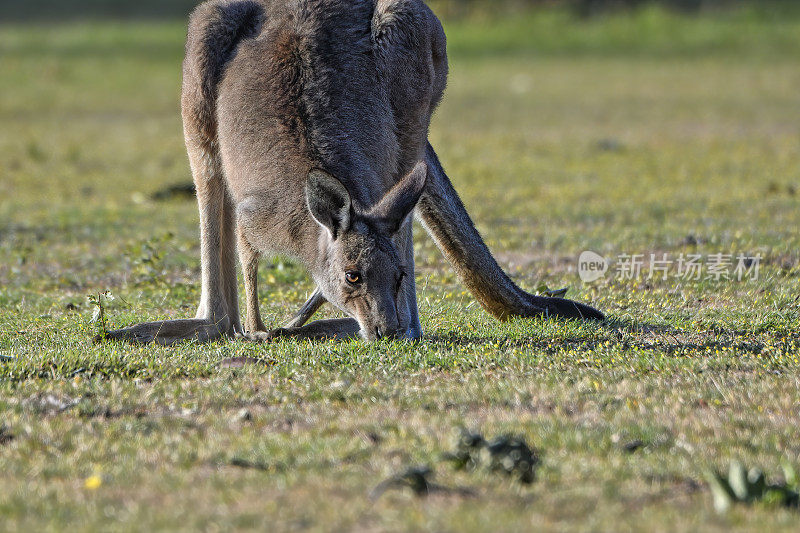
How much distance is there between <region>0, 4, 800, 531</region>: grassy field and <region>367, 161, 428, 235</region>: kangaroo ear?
0.53 metres

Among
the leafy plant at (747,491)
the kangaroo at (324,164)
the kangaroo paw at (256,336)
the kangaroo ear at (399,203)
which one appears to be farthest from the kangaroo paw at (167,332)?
the leafy plant at (747,491)

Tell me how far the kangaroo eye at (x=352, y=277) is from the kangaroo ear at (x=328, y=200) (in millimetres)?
184

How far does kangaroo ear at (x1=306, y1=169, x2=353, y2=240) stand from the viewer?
4539mm

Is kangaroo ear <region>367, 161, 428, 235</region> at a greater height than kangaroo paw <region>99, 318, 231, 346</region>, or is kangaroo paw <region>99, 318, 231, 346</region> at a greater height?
kangaroo ear <region>367, 161, 428, 235</region>

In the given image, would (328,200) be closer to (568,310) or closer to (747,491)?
(568,310)

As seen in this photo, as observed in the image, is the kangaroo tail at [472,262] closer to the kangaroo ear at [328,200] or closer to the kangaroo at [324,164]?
the kangaroo at [324,164]

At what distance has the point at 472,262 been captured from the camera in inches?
216

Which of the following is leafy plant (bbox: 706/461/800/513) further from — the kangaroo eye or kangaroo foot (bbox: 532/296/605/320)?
kangaroo foot (bbox: 532/296/605/320)

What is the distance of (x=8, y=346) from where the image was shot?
5.09 meters

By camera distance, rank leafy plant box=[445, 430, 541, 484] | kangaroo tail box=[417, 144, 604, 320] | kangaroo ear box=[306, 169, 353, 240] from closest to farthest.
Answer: leafy plant box=[445, 430, 541, 484] → kangaroo ear box=[306, 169, 353, 240] → kangaroo tail box=[417, 144, 604, 320]

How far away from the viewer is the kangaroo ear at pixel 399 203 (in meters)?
4.60
